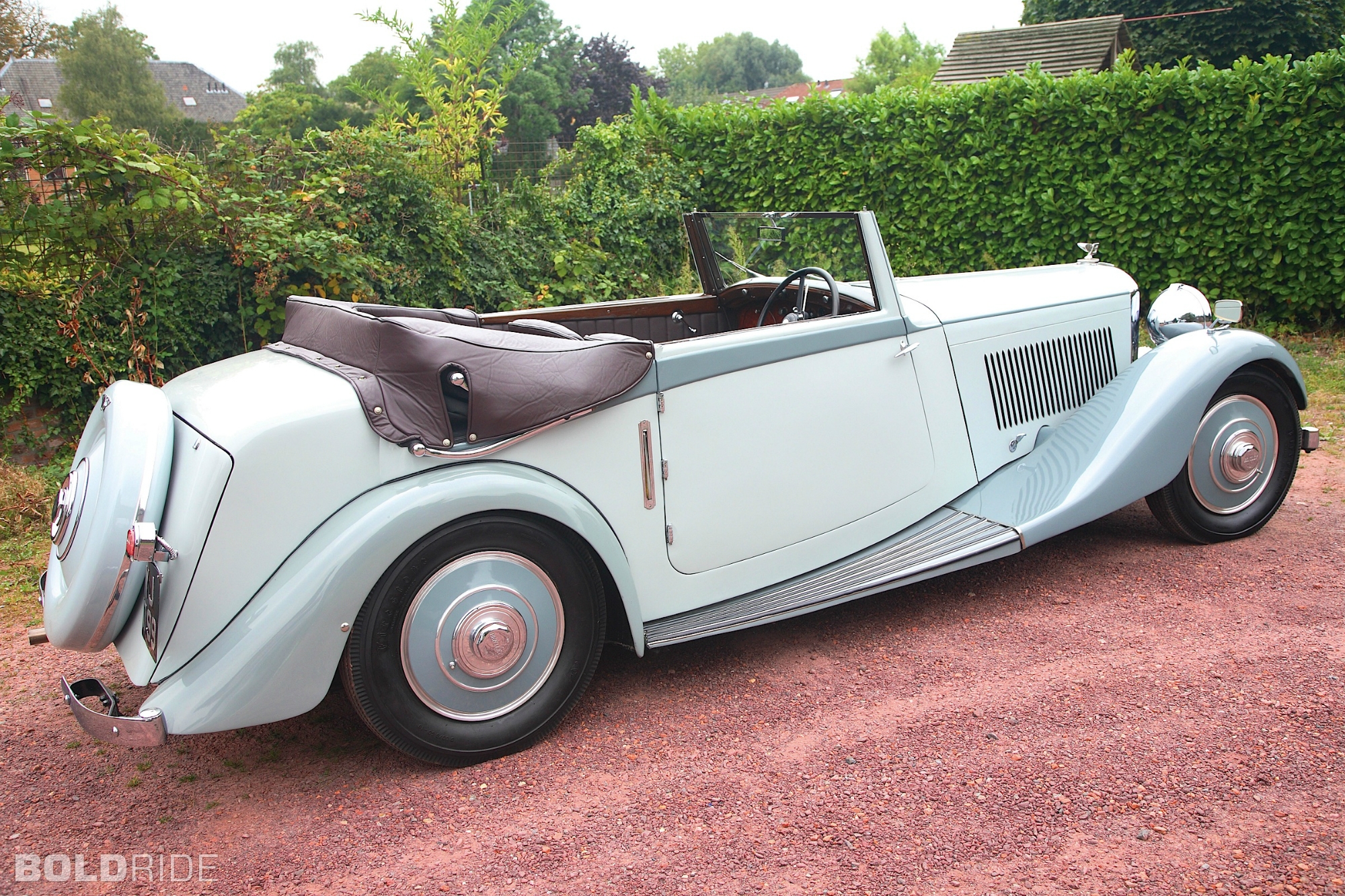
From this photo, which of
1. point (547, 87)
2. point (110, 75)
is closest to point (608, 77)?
point (547, 87)

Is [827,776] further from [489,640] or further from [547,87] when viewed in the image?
[547,87]

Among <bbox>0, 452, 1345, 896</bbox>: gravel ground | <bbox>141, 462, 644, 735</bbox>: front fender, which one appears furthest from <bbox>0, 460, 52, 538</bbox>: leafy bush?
<bbox>141, 462, 644, 735</bbox>: front fender

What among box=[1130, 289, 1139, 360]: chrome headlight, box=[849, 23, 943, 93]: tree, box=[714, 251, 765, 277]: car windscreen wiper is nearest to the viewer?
box=[714, 251, 765, 277]: car windscreen wiper

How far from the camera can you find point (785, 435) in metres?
2.97

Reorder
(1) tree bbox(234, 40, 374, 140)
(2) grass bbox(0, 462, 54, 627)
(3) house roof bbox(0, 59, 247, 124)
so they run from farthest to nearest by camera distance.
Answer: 1. (3) house roof bbox(0, 59, 247, 124)
2. (1) tree bbox(234, 40, 374, 140)
3. (2) grass bbox(0, 462, 54, 627)

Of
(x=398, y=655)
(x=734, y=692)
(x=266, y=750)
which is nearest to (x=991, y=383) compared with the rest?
(x=734, y=692)

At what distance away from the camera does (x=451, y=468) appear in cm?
243

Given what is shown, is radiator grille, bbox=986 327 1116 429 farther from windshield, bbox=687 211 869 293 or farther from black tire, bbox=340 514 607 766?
black tire, bbox=340 514 607 766

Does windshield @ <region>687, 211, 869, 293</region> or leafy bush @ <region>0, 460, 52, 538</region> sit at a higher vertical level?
windshield @ <region>687, 211, 869, 293</region>

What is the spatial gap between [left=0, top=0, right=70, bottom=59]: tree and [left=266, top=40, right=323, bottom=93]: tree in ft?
69.5

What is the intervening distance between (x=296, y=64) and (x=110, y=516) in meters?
77.8

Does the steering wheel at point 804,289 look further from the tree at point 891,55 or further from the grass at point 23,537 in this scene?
the tree at point 891,55

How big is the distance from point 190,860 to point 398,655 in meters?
0.67

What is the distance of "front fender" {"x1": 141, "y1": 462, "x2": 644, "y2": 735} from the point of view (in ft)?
7.16
